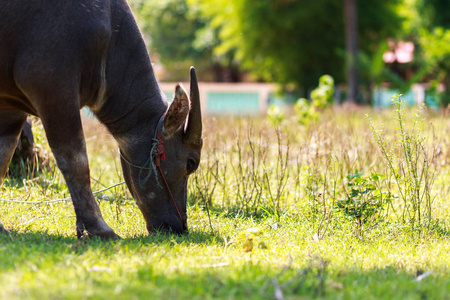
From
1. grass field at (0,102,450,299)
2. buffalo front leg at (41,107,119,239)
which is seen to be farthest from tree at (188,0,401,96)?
buffalo front leg at (41,107,119,239)

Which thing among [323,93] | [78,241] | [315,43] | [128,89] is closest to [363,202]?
[128,89]

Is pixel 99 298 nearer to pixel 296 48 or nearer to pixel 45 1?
pixel 45 1

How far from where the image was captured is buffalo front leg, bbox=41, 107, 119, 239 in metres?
4.47

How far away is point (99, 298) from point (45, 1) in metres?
2.44

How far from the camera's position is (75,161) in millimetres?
4555

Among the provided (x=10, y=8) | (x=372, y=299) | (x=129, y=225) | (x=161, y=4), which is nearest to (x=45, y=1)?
(x=10, y=8)

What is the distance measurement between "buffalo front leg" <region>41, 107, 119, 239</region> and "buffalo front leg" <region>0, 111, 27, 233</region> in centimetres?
90

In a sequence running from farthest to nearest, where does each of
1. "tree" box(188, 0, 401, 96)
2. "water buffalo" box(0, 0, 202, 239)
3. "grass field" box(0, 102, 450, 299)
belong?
1. "tree" box(188, 0, 401, 96)
2. "water buffalo" box(0, 0, 202, 239)
3. "grass field" box(0, 102, 450, 299)

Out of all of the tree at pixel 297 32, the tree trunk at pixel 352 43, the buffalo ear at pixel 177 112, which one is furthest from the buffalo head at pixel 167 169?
the tree at pixel 297 32

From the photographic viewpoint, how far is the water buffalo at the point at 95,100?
174 inches

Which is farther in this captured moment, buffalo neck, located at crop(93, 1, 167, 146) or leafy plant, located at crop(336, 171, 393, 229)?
leafy plant, located at crop(336, 171, 393, 229)

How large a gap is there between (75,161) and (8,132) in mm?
1114

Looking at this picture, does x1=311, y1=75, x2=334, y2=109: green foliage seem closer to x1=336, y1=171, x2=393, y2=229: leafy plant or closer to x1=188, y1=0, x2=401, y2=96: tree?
x1=336, y1=171, x2=393, y2=229: leafy plant

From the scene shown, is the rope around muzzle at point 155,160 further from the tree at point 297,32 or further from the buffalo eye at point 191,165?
the tree at point 297,32
